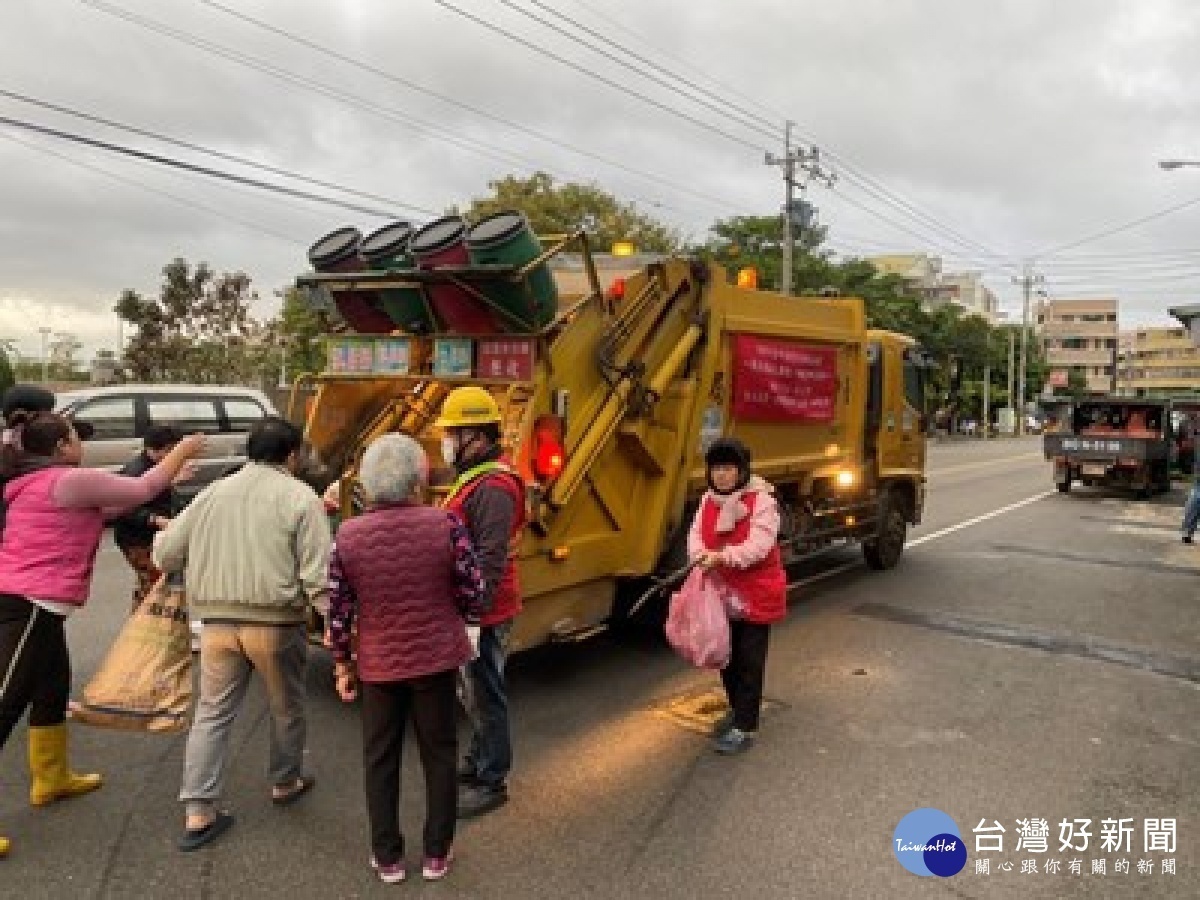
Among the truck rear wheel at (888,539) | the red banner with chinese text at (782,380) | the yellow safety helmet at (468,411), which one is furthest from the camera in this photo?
the truck rear wheel at (888,539)

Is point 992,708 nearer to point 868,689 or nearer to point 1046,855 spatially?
point 868,689

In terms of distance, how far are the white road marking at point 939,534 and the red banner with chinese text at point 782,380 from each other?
1783 mm

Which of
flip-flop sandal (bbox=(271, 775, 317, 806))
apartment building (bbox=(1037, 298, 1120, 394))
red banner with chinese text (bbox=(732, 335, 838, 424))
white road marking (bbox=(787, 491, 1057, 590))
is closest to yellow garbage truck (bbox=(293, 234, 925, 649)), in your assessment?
red banner with chinese text (bbox=(732, 335, 838, 424))

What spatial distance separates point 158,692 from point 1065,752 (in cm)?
437

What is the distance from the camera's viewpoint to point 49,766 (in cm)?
392

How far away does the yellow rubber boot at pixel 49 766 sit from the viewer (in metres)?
3.89

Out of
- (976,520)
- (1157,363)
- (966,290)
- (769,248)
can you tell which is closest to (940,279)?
(966,290)

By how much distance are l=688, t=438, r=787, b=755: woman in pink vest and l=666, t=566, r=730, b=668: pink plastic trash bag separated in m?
0.09

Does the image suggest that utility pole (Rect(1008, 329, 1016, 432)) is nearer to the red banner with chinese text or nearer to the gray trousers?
the red banner with chinese text

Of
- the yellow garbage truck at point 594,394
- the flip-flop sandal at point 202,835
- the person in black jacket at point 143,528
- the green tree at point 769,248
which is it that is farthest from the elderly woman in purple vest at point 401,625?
the green tree at point 769,248

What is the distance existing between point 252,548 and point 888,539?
291 inches

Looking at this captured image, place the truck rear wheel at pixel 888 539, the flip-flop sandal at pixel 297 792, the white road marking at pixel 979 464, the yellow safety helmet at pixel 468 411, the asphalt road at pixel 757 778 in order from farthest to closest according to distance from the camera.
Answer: the white road marking at pixel 979 464 < the truck rear wheel at pixel 888 539 < the flip-flop sandal at pixel 297 792 < the yellow safety helmet at pixel 468 411 < the asphalt road at pixel 757 778

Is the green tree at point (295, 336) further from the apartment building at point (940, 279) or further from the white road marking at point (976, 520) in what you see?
the apartment building at point (940, 279)

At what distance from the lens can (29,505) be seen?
380cm
